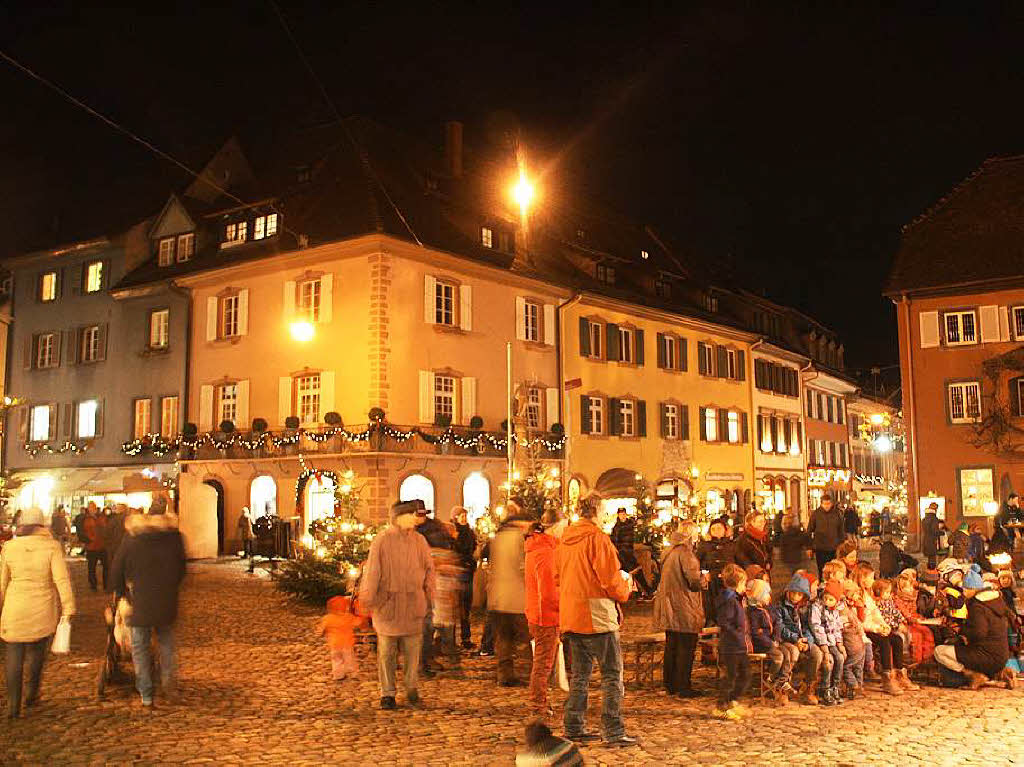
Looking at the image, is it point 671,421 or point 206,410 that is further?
point 671,421

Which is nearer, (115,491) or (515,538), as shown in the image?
(515,538)

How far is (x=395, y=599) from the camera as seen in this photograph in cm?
967

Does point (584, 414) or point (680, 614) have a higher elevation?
point (584, 414)

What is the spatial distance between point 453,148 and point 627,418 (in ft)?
37.6

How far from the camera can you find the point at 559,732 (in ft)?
29.4

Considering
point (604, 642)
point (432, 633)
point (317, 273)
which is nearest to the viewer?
point (604, 642)

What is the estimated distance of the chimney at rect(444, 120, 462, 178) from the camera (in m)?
37.8

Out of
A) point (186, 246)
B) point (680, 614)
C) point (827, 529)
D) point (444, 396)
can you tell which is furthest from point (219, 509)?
point (680, 614)

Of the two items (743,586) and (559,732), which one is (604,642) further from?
(743,586)

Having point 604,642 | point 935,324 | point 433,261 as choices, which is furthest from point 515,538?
point 935,324

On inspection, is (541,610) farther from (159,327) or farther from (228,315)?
(159,327)

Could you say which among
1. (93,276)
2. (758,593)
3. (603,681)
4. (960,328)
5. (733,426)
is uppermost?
(93,276)

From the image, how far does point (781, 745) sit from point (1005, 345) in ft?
97.5

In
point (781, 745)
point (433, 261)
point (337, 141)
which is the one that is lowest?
point (781, 745)
